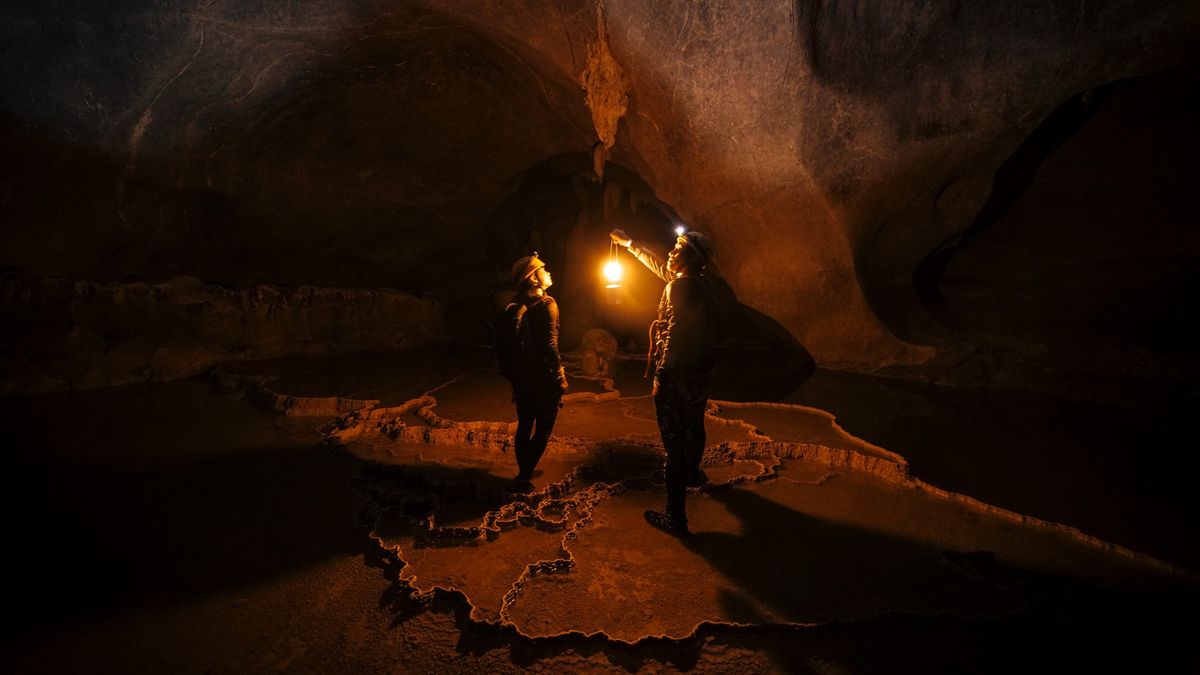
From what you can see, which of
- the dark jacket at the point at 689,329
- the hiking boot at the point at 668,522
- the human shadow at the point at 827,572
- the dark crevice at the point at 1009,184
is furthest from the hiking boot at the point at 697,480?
the dark crevice at the point at 1009,184

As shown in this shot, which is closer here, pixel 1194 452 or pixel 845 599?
pixel 845 599

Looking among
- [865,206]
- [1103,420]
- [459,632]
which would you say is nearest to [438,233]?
[865,206]

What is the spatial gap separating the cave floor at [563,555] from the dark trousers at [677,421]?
1.04 ft

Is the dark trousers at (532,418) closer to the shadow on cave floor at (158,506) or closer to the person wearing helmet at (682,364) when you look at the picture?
the person wearing helmet at (682,364)

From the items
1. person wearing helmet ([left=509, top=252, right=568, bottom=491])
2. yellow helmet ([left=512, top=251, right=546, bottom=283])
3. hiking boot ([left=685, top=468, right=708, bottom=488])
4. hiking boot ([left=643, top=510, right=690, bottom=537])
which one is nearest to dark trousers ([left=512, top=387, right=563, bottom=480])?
person wearing helmet ([left=509, top=252, right=568, bottom=491])

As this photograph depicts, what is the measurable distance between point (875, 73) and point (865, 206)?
A: 179 centimetres

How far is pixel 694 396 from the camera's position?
13.2 ft

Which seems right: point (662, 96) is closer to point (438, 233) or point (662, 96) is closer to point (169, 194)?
point (438, 233)

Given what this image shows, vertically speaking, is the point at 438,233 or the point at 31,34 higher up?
the point at 31,34

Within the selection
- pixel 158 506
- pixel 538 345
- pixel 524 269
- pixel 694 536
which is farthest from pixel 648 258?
pixel 158 506

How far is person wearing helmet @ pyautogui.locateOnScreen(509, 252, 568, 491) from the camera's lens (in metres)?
4.48

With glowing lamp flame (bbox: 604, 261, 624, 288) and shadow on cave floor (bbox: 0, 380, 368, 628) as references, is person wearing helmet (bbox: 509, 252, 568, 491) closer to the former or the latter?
glowing lamp flame (bbox: 604, 261, 624, 288)

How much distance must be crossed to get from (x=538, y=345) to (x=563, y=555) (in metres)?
1.65

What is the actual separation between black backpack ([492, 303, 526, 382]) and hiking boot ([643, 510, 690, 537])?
1547mm
